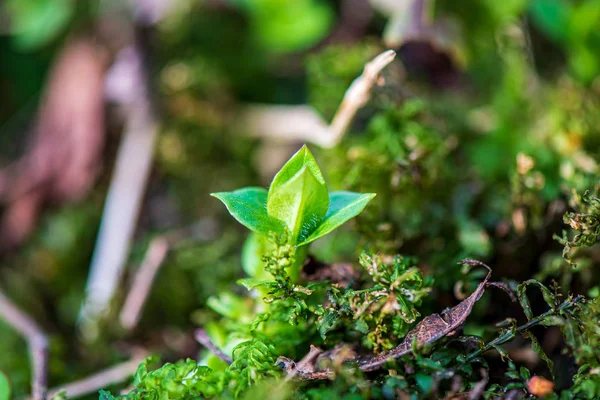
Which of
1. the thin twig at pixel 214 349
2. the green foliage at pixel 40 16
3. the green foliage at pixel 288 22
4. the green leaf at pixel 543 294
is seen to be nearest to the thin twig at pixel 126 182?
the green foliage at pixel 40 16

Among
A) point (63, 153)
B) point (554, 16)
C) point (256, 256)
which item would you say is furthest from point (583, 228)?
point (63, 153)

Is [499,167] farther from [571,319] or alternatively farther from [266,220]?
[266,220]

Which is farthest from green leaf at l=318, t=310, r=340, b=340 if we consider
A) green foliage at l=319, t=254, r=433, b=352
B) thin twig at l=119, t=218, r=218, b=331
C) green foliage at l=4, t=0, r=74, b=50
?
green foliage at l=4, t=0, r=74, b=50

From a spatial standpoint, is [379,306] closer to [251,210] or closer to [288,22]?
[251,210]

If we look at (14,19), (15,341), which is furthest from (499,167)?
(14,19)

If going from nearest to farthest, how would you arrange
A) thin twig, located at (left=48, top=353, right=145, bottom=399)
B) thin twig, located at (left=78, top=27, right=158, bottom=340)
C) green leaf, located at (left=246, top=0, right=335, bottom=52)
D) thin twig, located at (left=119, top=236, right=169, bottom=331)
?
thin twig, located at (left=48, top=353, right=145, bottom=399)
thin twig, located at (left=119, top=236, right=169, bottom=331)
thin twig, located at (left=78, top=27, right=158, bottom=340)
green leaf, located at (left=246, top=0, right=335, bottom=52)

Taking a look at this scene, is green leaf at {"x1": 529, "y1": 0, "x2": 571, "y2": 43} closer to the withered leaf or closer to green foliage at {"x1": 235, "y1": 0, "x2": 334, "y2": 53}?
green foliage at {"x1": 235, "y1": 0, "x2": 334, "y2": 53}

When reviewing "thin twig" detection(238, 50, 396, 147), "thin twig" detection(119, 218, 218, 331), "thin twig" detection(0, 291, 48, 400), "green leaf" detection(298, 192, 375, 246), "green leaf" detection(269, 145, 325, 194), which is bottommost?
"thin twig" detection(119, 218, 218, 331)
